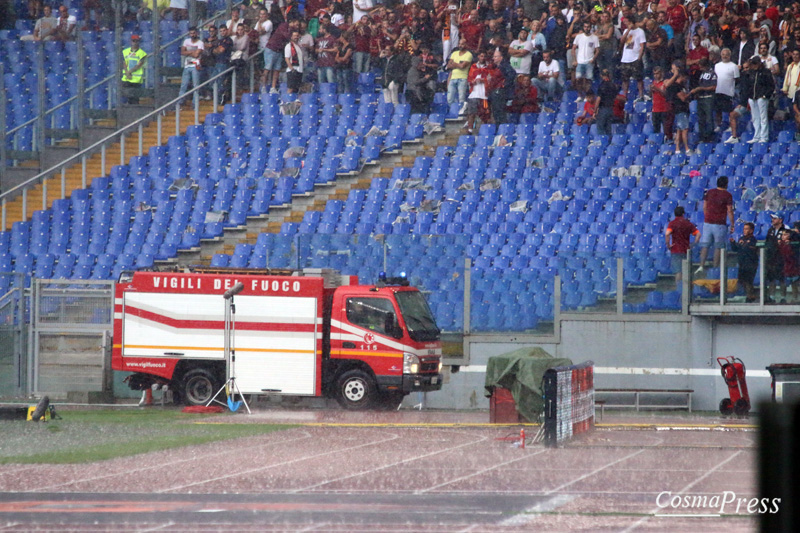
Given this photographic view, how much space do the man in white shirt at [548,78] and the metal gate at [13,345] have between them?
12640mm

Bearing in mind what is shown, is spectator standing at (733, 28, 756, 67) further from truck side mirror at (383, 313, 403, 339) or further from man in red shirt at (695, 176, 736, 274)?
truck side mirror at (383, 313, 403, 339)

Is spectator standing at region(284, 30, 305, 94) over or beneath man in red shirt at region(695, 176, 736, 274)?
over

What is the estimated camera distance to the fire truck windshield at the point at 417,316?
871 inches

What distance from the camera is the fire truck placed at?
22.0 m

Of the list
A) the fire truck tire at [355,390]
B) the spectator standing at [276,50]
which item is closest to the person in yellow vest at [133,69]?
the spectator standing at [276,50]

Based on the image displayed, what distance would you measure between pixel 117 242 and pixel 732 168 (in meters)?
14.1

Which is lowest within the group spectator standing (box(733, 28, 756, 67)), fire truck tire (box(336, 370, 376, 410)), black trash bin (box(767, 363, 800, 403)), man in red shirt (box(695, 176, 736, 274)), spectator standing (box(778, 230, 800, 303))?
fire truck tire (box(336, 370, 376, 410))

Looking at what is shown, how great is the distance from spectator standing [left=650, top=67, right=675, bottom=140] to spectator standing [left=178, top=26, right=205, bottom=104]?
12.3 metres

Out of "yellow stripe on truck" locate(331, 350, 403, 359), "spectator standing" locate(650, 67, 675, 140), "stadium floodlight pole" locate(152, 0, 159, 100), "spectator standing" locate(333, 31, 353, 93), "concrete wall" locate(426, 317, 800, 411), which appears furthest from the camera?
"stadium floodlight pole" locate(152, 0, 159, 100)

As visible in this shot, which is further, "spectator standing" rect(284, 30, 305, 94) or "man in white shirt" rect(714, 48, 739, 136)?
"spectator standing" rect(284, 30, 305, 94)

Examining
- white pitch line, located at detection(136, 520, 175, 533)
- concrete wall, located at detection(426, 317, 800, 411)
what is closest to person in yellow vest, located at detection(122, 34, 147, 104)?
concrete wall, located at detection(426, 317, 800, 411)

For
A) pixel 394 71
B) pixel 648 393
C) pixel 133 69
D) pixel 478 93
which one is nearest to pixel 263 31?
pixel 133 69

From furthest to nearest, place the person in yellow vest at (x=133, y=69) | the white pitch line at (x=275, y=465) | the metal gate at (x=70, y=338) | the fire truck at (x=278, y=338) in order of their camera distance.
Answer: the person in yellow vest at (x=133, y=69)
the metal gate at (x=70, y=338)
the fire truck at (x=278, y=338)
the white pitch line at (x=275, y=465)

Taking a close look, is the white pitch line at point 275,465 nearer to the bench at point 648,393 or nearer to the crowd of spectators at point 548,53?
the bench at point 648,393
